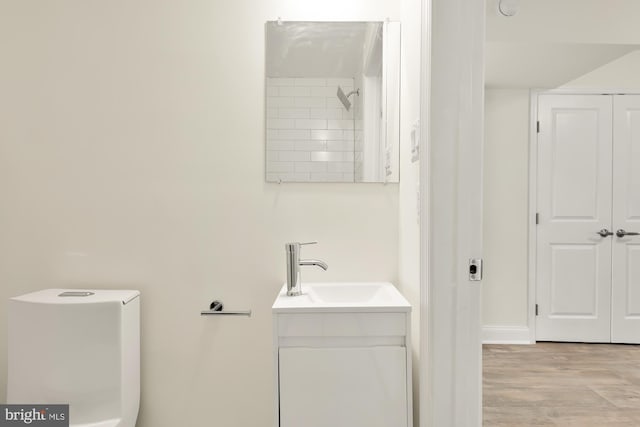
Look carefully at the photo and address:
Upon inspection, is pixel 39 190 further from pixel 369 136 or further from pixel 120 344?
pixel 369 136

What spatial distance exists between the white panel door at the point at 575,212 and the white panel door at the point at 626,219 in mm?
57

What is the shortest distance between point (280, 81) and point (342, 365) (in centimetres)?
124

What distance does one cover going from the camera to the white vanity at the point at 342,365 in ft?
4.39

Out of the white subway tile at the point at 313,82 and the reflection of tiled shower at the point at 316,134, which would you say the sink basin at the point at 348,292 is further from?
the white subway tile at the point at 313,82

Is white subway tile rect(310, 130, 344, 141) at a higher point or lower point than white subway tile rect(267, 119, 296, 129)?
lower

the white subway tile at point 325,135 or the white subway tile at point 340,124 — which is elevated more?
the white subway tile at point 340,124

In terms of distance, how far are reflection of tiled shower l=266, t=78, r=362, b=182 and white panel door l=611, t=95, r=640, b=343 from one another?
8.84 feet

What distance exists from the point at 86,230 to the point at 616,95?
3968mm

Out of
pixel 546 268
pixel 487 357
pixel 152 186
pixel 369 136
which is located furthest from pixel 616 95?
pixel 152 186

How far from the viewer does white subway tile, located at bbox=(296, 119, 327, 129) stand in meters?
1.78

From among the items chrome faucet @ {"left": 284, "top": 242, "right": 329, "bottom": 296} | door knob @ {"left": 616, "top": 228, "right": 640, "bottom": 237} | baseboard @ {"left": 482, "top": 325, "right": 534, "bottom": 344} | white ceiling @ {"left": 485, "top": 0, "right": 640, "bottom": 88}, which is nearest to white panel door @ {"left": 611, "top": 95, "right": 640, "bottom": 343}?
door knob @ {"left": 616, "top": 228, "right": 640, "bottom": 237}

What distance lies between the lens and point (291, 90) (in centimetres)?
177

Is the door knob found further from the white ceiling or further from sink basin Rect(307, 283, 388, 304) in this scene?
sink basin Rect(307, 283, 388, 304)

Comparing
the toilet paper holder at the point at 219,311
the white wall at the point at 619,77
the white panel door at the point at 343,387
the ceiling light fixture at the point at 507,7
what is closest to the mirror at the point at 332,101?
the toilet paper holder at the point at 219,311
